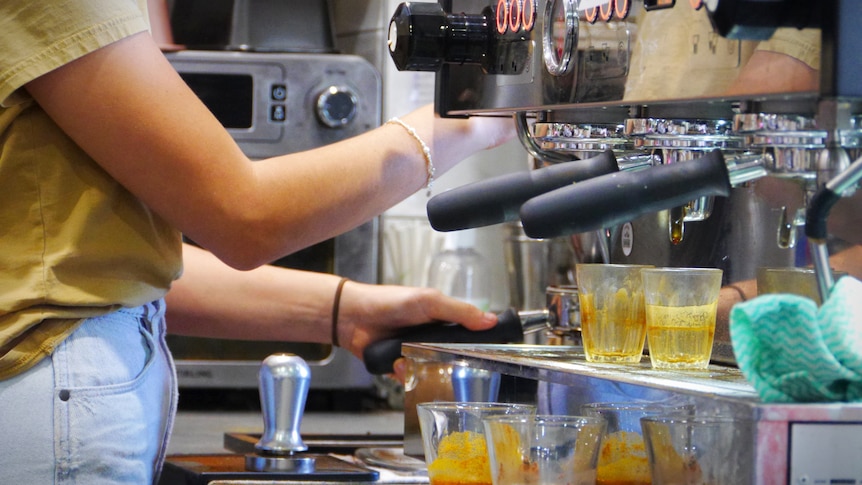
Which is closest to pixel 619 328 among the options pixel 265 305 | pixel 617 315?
pixel 617 315

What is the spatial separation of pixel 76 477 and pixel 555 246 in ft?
2.56

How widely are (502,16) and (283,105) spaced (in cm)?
76

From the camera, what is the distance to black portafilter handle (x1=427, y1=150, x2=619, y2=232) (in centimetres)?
73

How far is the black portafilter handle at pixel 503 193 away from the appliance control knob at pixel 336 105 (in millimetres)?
788

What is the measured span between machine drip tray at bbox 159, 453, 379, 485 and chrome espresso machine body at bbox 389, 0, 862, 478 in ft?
0.28

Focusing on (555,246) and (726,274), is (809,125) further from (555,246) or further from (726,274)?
(555,246)

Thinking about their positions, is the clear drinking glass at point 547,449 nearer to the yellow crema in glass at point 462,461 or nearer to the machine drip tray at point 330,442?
the yellow crema in glass at point 462,461

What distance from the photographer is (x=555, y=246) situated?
1.51m

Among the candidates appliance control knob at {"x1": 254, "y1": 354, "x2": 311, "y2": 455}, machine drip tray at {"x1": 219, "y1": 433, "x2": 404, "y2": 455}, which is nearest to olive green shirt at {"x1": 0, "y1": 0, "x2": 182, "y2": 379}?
appliance control knob at {"x1": 254, "y1": 354, "x2": 311, "y2": 455}

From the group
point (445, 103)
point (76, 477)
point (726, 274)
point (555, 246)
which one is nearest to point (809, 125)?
point (726, 274)

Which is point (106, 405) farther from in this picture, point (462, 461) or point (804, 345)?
point (804, 345)

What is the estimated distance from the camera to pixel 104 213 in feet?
Result: 2.94

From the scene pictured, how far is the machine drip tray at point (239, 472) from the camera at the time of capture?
2.87 ft

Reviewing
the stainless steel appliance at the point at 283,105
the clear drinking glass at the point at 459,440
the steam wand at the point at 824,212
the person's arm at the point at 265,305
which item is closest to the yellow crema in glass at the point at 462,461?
the clear drinking glass at the point at 459,440
